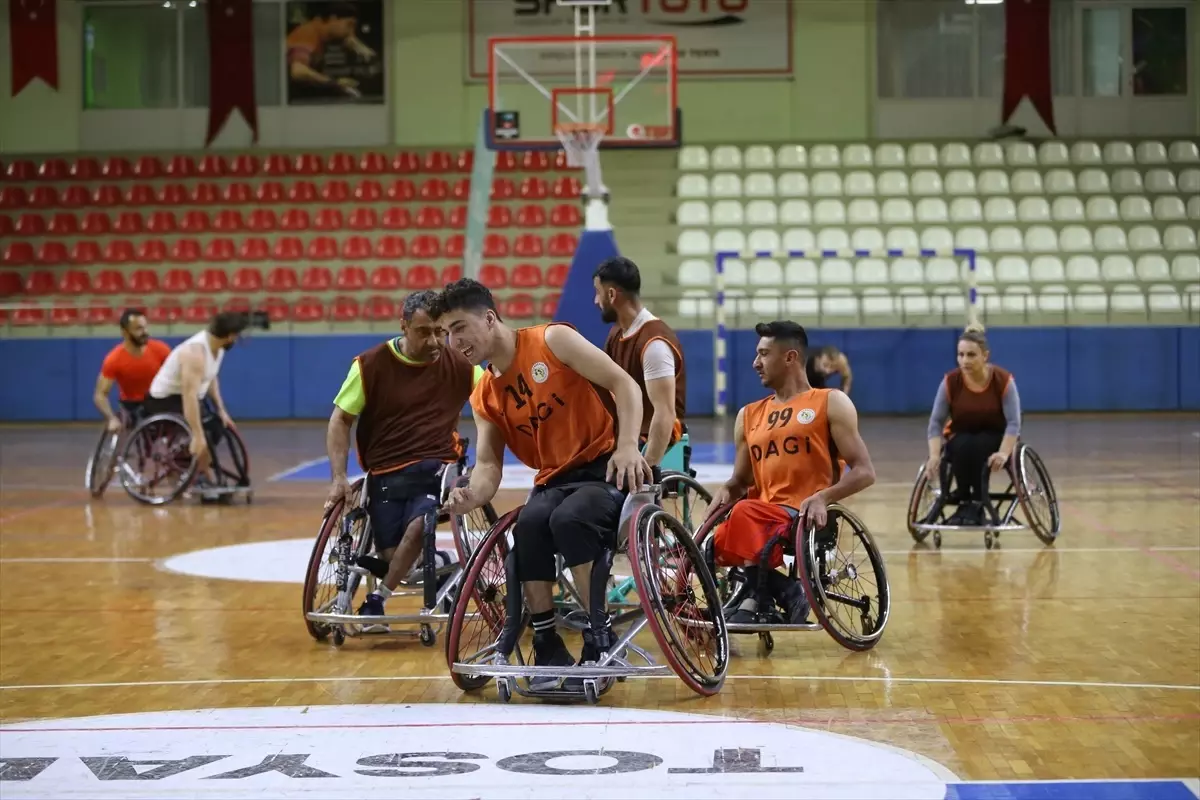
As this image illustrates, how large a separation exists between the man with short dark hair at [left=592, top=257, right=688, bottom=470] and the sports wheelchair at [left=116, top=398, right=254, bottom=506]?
5.07 m

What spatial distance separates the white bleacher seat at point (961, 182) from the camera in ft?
71.5

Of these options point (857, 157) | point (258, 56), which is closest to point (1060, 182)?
point (857, 157)

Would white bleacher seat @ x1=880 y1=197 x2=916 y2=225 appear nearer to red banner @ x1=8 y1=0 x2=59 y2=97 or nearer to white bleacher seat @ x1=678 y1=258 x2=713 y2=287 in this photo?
white bleacher seat @ x1=678 y1=258 x2=713 y2=287

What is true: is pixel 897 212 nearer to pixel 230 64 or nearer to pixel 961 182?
pixel 961 182

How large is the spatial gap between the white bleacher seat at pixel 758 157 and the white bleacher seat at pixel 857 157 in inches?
39.7

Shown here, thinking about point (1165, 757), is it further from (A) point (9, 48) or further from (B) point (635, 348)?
(A) point (9, 48)

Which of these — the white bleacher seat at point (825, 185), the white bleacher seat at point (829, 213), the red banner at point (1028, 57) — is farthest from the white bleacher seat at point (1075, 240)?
the white bleacher seat at point (825, 185)

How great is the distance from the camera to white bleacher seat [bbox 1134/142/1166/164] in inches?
882

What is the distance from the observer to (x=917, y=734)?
15.3 ft

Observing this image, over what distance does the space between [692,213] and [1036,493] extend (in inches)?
524

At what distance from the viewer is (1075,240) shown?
68.9ft

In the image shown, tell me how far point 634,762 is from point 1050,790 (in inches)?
42.8

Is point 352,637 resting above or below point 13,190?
below

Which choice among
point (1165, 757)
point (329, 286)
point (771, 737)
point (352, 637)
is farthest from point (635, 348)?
point (329, 286)
